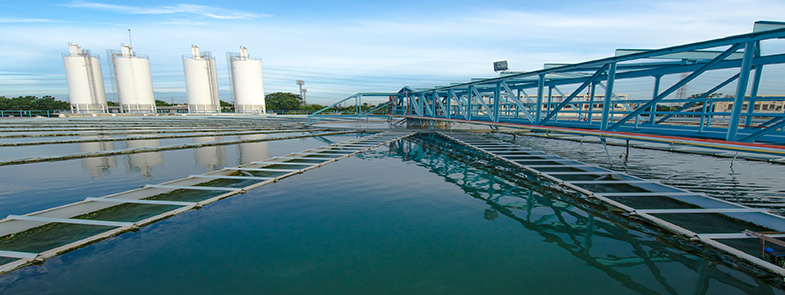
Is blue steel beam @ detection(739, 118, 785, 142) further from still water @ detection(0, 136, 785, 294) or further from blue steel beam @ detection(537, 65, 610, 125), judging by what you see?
blue steel beam @ detection(537, 65, 610, 125)

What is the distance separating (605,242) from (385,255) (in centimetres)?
364

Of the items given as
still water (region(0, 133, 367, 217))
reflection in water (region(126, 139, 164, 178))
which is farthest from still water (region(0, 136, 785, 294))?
reflection in water (region(126, 139, 164, 178))

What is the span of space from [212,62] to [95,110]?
75.6 feet

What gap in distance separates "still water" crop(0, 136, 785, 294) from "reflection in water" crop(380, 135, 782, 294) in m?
0.02

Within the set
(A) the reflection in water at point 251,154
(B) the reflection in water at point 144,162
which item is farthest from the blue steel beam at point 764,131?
(B) the reflection in water at point 144,162

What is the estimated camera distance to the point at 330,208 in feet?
20.8

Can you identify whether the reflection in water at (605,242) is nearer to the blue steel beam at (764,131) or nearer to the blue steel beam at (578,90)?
the blue steel beam at (764,131)

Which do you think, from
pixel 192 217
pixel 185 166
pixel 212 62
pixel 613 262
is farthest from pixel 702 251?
pixel 212 62

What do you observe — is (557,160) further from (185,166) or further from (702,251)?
(185,166)

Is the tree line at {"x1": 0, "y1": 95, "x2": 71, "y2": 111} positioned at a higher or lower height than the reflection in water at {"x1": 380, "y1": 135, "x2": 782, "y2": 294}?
higher

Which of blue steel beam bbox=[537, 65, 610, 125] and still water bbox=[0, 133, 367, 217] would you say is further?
blue steel beam bbox=[537, 65, 610, 125]

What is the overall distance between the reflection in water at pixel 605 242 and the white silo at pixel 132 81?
69688mm

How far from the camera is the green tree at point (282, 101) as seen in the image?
83.6 m

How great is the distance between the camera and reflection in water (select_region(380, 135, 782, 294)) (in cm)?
373
